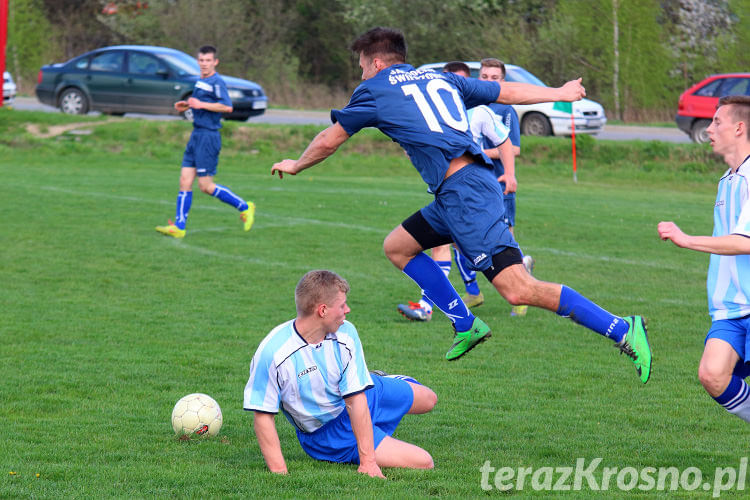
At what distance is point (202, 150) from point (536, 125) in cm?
1402

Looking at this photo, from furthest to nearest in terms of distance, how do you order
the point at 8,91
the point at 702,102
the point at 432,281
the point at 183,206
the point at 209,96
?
the point at 8,91 → the point at 702,102 → the point at 183,206 → the point at 209,96 → the point at 432,281

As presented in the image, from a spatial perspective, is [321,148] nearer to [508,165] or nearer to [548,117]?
[508,165]

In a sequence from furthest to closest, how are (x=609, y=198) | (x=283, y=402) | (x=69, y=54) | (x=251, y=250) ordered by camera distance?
1. (x=69, y=54)
2. (x=609, y=198)
3. (x=251, y=250)
4. (x=283, y=402)

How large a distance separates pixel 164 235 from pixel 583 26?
82.6 feet

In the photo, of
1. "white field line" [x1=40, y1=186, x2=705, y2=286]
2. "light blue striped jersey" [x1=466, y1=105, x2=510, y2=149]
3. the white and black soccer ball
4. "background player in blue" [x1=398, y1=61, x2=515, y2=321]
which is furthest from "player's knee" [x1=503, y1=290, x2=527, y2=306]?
"white field line" [x1=40, y1=186, x2=705, y2=286]

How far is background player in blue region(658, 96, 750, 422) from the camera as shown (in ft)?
15.9

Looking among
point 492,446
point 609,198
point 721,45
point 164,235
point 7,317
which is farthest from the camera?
point 721,45

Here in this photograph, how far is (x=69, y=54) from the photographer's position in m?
45.3

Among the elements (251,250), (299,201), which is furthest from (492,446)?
(299,201)

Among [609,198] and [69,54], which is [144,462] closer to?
[609,198]

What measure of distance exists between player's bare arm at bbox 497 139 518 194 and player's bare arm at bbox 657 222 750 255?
4.35 m

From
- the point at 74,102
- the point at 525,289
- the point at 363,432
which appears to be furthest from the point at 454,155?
the point at 74,102

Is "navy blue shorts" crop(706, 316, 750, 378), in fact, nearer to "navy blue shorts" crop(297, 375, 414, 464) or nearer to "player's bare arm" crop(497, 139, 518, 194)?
"navy blue shorts" crop(297, 375, 414, 464)

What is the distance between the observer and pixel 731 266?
493 centimetres
